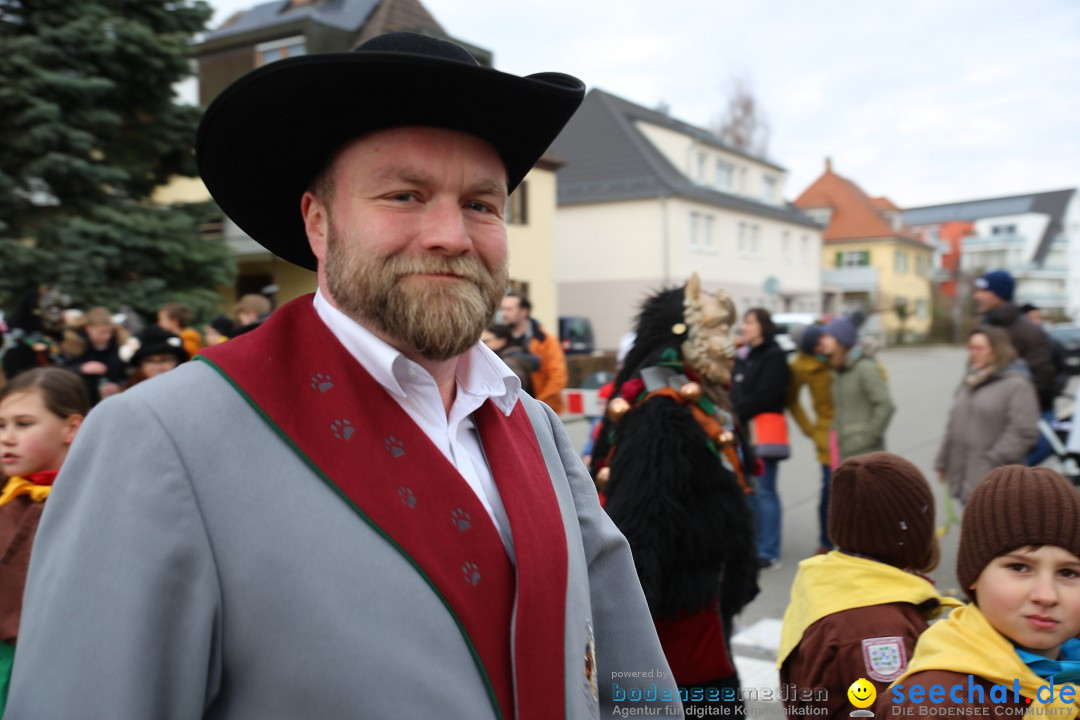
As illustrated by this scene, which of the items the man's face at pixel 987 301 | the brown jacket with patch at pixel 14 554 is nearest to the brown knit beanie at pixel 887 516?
the brown jacket with patch at pixel 14 554

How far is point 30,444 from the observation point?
3053 millimetres

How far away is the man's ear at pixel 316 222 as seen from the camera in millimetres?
1602

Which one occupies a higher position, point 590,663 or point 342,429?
point 342,429

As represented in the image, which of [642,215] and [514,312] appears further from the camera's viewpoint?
[642,215]

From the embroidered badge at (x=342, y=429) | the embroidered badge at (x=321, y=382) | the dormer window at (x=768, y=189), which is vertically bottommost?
the embroidered badge at (x=342, y=429)

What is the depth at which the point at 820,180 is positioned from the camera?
5909 cm

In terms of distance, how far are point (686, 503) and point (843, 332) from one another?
12.3 feet

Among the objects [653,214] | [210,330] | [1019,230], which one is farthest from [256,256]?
[1019,230]

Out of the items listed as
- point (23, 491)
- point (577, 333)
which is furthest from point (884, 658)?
point (577, 333)

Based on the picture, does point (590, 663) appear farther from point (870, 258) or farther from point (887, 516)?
point (870, 258)

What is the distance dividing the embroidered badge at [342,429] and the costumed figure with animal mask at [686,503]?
6.39 ft

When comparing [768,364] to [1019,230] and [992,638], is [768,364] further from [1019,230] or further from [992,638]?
[1019,230]

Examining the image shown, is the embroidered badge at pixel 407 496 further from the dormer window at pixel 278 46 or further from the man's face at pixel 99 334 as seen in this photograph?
the dormer window at pixel 278 46

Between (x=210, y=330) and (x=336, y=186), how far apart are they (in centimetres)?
783
